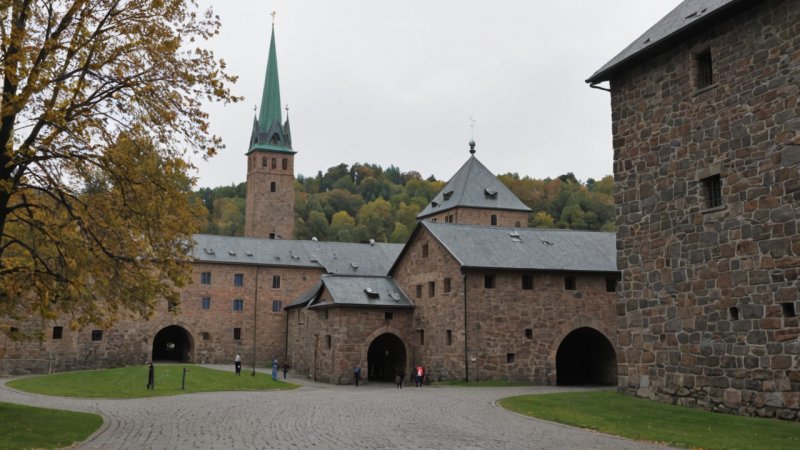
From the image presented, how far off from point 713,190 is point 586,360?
23175 mm

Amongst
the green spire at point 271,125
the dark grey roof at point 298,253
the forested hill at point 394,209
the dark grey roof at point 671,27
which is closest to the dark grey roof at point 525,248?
the dark grey roof at point 671,27

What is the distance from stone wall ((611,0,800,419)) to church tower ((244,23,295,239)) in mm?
56277

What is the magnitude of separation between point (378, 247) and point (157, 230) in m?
47.0

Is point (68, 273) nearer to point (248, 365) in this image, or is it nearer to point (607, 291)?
point (607, 291)

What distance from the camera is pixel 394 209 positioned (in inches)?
4761

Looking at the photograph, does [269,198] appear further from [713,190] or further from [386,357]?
[713,190]

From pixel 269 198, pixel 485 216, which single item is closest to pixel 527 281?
pixel 485 216

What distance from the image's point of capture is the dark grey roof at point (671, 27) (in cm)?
1952

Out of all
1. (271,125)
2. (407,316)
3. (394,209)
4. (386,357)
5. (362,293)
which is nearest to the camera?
(362,293)

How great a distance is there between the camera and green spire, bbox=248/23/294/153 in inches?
3201

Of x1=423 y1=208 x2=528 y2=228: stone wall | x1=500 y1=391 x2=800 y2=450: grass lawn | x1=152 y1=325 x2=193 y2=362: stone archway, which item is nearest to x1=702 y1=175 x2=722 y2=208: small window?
x1=500 y1=391 x2=800 y2=450: grass lawn

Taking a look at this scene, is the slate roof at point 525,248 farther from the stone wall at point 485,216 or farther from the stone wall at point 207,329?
the stone wall at point 485,216

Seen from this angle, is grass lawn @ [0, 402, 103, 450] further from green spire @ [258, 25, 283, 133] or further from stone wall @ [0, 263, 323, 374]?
green spire @ [258, 25, 283, 133]

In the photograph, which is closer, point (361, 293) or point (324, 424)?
point (324, 424)
